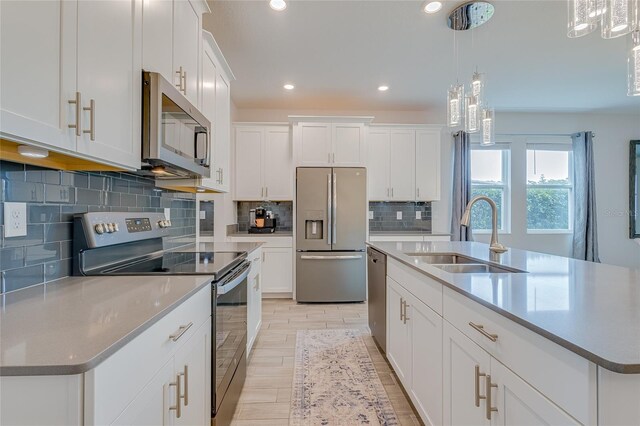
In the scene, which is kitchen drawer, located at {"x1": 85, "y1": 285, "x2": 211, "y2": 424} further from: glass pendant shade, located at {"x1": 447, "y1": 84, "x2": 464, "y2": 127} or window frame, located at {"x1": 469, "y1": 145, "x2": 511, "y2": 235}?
window frame, located at {"x1": 469, "y1": 145, "x2": 511, "y2": 235}

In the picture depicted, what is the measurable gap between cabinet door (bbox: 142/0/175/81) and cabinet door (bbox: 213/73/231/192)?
84 centimetres

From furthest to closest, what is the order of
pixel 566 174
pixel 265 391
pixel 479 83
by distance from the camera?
pixel 566 174 → pixel 479 83 → pixel 265 391

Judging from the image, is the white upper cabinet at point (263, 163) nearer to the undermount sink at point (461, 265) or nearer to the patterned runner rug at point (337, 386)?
the patterned runner rug at point (337, 386)

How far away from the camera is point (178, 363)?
1105 millimetres

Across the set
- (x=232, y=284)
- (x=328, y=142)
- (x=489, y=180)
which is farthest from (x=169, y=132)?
(x=489, y=180)

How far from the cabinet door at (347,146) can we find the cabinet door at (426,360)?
2662mm

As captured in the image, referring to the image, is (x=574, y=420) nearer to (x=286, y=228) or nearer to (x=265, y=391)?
(x=265, y=391)

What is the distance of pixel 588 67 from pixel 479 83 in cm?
218

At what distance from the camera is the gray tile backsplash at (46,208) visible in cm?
110

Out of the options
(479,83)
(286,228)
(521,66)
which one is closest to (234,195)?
(286,228)

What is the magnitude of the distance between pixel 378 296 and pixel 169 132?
1.95 m

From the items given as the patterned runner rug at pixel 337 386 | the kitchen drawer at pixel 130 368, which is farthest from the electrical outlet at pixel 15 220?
the patterned runner rug at pixel 337 386

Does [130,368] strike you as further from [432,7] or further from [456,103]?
[432,7]

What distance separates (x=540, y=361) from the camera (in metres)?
0.84
